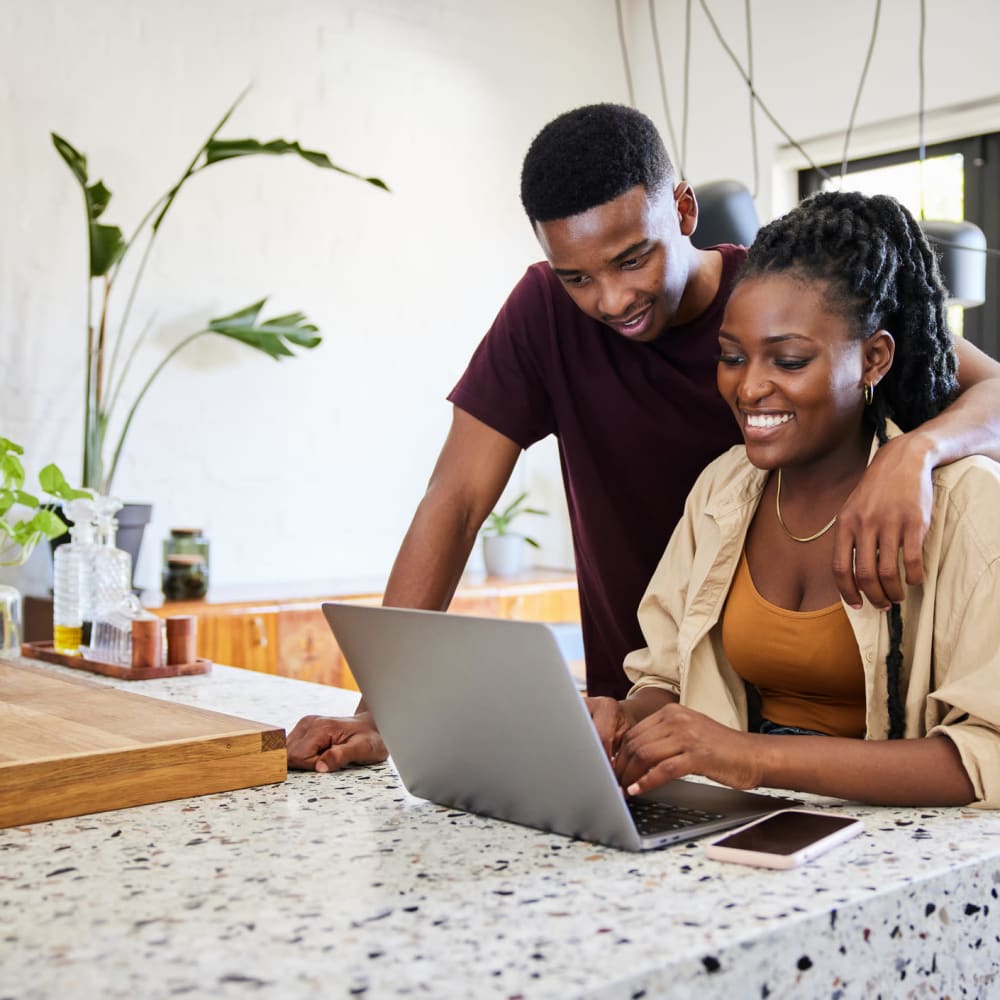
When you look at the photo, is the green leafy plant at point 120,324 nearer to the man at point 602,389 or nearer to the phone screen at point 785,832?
the man at point 602,389

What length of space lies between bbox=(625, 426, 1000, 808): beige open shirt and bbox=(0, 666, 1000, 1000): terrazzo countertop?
11cm

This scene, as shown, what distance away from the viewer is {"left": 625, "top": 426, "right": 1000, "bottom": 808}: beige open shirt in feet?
3.72

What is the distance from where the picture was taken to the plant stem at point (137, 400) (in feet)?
10.7

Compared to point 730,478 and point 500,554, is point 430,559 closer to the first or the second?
point 730,478

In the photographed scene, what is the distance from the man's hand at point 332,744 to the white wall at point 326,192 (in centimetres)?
238

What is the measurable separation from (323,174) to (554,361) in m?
2.45

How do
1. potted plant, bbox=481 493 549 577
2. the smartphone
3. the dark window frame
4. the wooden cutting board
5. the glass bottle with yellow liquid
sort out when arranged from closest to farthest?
the smartphone
the wooden cutting board
the glass bottle with yellow liquid
the dark window frame
potted plant, bbox=481 493 549 577

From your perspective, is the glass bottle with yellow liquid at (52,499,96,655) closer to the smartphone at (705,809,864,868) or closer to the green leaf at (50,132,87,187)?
the smartphone at (705,809,864,868)

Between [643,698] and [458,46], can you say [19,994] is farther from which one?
[458,46]

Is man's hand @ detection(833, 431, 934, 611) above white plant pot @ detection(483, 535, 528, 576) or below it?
above

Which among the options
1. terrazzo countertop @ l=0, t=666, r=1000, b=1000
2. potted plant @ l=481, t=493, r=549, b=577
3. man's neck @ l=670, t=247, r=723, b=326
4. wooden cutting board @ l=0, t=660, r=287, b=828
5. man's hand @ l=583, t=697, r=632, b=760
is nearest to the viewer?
terrazzo countertop @ l=0, t=666, r=1000, b=1000

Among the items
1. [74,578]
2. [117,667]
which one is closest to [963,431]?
[117,667]

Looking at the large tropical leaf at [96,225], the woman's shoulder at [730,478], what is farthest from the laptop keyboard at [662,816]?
the large tropical leaf at [96,225]

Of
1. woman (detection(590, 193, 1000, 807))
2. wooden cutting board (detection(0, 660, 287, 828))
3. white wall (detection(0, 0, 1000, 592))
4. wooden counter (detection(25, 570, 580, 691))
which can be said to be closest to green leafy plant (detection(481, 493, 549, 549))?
white wall (detection(0, 0, 1000, 592))
